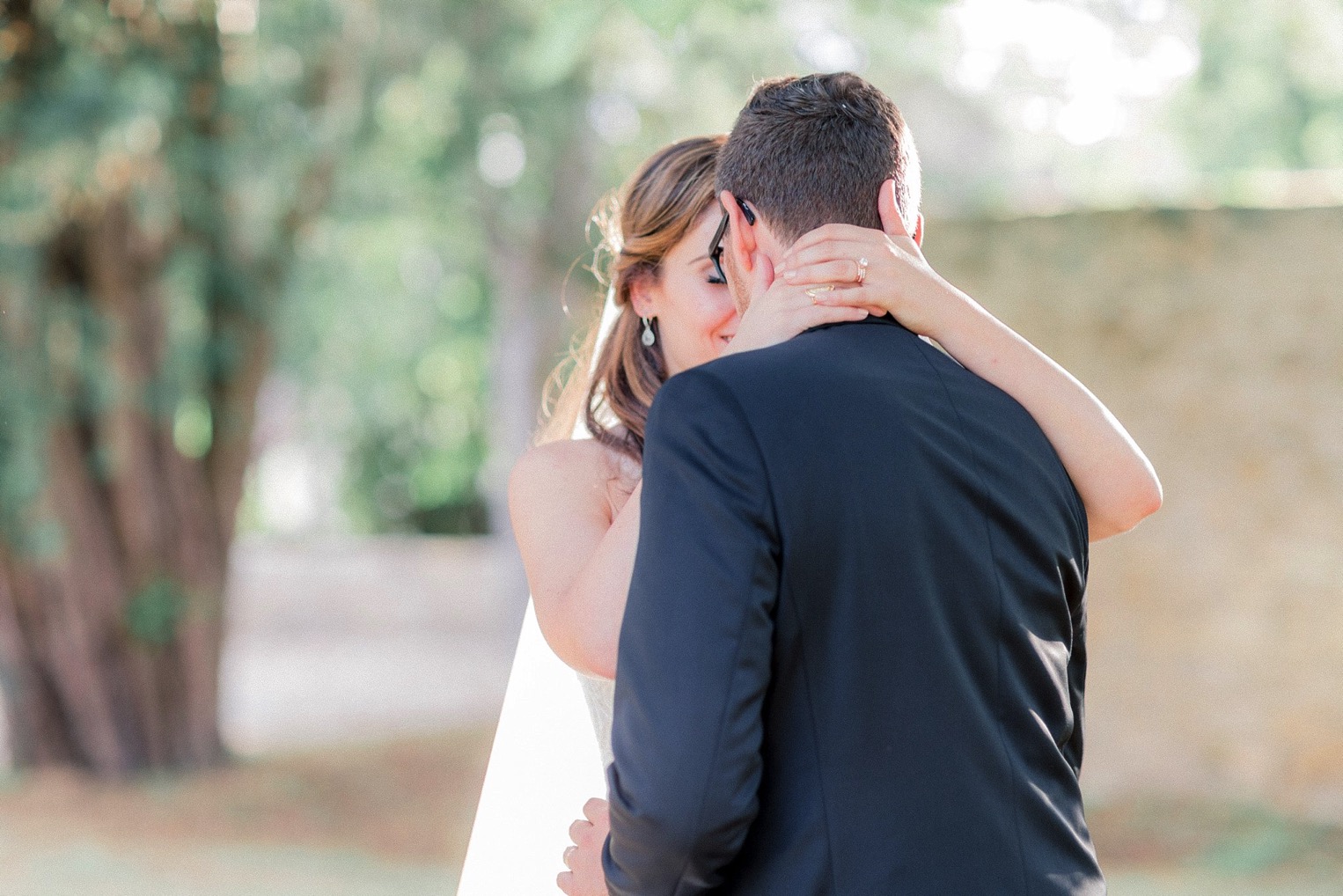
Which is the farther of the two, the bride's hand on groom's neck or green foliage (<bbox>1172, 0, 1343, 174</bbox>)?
green foliage (<bbox>1172, 0, 1343, 174</bbox>)

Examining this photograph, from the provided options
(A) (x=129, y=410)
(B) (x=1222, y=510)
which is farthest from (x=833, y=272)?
(A) (x=129, y=410)

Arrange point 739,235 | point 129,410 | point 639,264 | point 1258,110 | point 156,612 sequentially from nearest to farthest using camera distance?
1. point 739,235
2. point 639,264
3. point 129,410
4. point 156,612
5. point 1258,110

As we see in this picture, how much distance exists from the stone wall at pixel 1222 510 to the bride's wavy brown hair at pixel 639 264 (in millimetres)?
4971

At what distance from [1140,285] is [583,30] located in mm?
4404

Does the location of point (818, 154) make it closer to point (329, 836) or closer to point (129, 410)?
point (129, 410)

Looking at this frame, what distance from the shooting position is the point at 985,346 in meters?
1.59

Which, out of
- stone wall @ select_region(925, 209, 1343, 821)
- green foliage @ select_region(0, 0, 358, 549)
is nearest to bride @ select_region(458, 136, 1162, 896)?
stone wall @ select_region(925, 209, 1343, 821)

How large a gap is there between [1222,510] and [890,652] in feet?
19.8

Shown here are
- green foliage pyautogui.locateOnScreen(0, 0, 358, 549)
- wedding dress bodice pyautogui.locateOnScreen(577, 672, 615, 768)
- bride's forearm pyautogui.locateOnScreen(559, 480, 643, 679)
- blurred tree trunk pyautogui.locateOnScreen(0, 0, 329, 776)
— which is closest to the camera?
bride's forearm pyautogui.locateOnScreen(559, 480, 643, 679)

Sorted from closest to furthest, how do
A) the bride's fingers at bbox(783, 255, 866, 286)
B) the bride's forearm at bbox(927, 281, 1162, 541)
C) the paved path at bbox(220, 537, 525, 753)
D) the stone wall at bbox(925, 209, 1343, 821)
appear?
the bride's fingers at bbox(783, 255, 866, 286)
the bride's forearm at bbox(927, 281, 1162, 541)
the stone wall at bbox(925, 209, 1343, 821)
the paved path at bbox(220, 537, 525, 753)

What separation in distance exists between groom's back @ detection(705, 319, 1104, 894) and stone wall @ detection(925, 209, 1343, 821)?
5742 millimetres

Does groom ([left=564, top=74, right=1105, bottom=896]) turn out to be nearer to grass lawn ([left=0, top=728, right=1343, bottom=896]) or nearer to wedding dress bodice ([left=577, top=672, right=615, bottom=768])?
wedding dress bodice ([left=577, top=672, right=615, bottom=768])

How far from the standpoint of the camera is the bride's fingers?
1.46 m

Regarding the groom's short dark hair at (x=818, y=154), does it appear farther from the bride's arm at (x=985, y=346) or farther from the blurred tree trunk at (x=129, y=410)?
the blurred tree trunk at (x=129, y=410)
